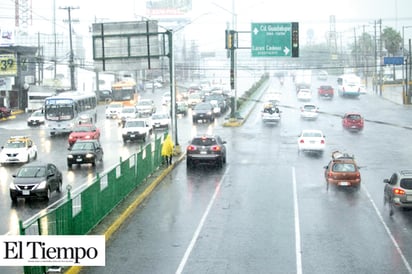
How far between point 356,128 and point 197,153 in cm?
2557

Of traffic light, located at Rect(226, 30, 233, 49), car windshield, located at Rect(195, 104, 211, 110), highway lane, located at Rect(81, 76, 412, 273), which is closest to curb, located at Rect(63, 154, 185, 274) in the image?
highway lane, located at Rect(81, 76, 412, 273)

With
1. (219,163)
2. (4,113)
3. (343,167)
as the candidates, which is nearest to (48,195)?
(219,163)

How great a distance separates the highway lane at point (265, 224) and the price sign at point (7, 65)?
48.1 m

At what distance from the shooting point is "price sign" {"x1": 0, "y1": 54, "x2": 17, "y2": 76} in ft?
274

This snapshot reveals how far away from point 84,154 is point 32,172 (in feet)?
29.1

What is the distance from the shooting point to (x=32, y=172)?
94.7ft

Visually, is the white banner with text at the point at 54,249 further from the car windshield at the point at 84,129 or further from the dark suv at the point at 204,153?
the car windshield at the point at 84,129

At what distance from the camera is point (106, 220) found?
23.5m

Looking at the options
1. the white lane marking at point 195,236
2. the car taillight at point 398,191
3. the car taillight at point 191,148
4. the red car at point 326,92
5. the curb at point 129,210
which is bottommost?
the white lane marking at point 195,236

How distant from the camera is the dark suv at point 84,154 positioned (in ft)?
123

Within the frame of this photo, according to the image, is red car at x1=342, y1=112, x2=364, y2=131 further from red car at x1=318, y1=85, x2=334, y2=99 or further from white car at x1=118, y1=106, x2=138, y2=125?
red car at x1=318, y1=85, x2=334, y2=99

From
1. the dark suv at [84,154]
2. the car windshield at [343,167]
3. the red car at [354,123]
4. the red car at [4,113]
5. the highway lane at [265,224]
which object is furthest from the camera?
the red car at [4,113]

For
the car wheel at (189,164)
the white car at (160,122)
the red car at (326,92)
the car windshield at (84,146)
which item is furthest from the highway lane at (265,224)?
the red car at (326,92)

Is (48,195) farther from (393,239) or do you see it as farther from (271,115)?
(271,115)
